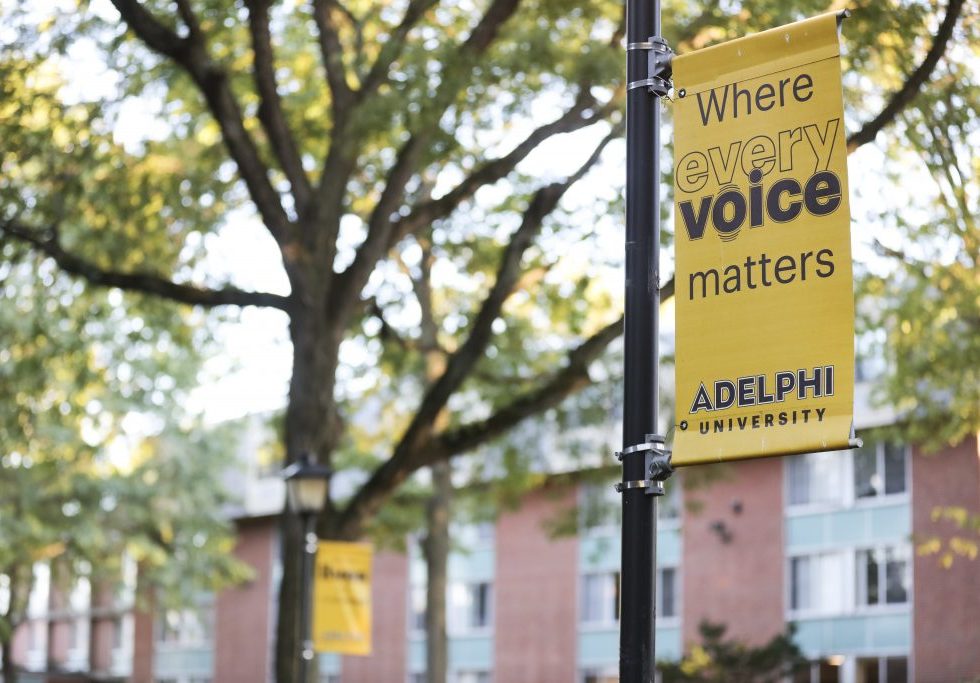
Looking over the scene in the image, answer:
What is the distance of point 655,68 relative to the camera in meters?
6.98

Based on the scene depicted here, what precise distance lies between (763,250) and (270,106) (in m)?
13.6

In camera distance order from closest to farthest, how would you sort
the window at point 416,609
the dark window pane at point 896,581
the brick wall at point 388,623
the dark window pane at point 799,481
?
1. the dark window pane at point 896,581
2. the dark window pane at point 799,481
3. the window at point 416,609
4. the brick wall at point 388,623

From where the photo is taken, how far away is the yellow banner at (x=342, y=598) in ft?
61.5

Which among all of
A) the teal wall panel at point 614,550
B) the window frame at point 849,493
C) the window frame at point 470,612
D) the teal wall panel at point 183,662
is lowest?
the teal wall panel at point 183,662

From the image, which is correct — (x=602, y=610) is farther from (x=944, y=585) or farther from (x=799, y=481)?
(x=944, y=585)

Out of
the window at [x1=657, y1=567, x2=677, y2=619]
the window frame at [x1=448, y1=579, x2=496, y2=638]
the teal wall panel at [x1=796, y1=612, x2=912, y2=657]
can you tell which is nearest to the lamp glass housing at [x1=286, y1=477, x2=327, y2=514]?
the teal wall panel at [x1=796, y1=612, x2=912, y2=657]

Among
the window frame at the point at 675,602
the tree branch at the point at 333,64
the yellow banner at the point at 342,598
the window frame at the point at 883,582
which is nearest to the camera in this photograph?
the yellow banner at the point at 342,598

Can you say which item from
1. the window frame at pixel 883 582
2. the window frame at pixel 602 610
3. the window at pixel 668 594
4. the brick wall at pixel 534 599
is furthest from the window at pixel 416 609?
the window frame at pixel 883 582

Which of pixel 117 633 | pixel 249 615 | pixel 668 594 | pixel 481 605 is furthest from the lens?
pixel 117 633

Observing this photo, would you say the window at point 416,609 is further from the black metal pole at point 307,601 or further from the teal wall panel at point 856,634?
the black metal pole at point 307,601

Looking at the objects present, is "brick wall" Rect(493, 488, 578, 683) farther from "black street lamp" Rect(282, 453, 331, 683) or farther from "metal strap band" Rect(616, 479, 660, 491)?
"metal strap band" Rect(616, 479, 660, 491)

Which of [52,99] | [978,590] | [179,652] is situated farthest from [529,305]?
[179,652]

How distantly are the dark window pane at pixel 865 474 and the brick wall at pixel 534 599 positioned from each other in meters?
8.38

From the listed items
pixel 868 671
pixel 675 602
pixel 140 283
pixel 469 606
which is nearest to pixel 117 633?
pixel 469 606
